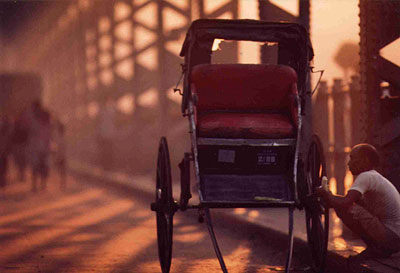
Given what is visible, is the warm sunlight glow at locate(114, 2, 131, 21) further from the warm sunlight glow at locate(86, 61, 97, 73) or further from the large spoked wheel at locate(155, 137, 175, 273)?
the large spoked wheel at locate(155, 137, 175, 273)

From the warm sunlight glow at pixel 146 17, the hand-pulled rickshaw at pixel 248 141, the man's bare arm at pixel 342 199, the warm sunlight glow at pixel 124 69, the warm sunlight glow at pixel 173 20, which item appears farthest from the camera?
the warm sunlight glow at pixel 124 69

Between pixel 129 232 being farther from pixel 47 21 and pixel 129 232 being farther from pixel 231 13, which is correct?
pixel 47 21

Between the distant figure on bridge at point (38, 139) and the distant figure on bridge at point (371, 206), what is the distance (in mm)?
13199

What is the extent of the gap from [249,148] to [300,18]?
4195mm

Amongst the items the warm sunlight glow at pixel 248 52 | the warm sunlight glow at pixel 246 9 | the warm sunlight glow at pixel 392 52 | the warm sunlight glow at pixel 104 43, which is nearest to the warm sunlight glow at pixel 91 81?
the warm sunlight glow at pixel 104 43

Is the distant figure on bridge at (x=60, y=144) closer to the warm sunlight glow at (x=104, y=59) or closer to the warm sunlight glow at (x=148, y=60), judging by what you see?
the warm sunlight glow at (x=148, y=60)

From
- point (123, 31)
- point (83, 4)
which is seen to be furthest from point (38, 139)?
point (83, 4)

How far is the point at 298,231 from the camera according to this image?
30.7 ft

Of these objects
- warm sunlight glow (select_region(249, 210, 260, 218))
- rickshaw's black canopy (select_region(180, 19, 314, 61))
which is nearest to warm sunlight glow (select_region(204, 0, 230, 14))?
warm sunlight glow (select_region(249, 210, 260, 218))

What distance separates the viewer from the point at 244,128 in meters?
7.27

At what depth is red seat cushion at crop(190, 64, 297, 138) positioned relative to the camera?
24.5 feet

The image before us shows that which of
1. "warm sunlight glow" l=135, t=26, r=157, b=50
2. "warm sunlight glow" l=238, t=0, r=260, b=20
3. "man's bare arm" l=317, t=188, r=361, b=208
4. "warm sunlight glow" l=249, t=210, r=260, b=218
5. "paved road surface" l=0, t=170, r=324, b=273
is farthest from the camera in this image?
"warm sunlight glow" l=135, t=26, r=157, b=50

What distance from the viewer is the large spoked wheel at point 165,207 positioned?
280 inches

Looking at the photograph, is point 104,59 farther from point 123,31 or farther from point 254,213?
point 254,213
